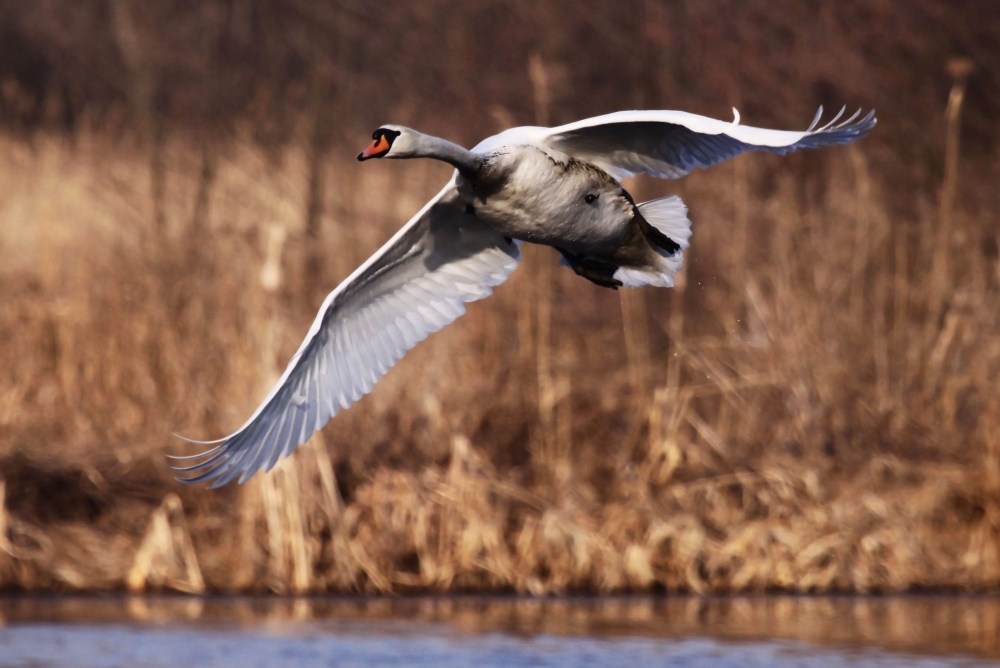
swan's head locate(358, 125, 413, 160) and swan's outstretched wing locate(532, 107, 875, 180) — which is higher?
swan's outstretched wing locate(532, 107, 875, 180)

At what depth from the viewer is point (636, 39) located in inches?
512

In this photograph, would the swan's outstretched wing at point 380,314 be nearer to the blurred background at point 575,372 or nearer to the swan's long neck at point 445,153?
the swan's long neck at point 445,153

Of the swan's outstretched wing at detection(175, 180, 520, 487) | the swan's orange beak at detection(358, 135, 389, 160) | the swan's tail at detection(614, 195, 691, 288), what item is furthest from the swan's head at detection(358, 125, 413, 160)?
the swan's tail at detection(614, 195, 691, 288)

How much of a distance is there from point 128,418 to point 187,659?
251 centimetres

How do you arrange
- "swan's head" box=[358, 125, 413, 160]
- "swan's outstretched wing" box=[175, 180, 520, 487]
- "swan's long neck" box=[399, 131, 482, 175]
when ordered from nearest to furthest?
"swan's long neck" box=[399, 131, 482, 175] → "swan's head" box=[358, 125, 413, 160] → "swan's outstretched wing" box=[175, 180, 520, 487]

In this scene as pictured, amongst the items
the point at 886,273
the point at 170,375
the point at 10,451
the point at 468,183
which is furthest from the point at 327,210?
the point at 468,183

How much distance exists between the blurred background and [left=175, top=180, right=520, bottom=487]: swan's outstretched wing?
8.68ft

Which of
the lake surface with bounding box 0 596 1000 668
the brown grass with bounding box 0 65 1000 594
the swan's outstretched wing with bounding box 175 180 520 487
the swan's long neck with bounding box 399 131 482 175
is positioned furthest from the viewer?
the brown grass with bounding box 0 65 1000 594

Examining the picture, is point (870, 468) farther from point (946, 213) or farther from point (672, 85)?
point (672, 85)

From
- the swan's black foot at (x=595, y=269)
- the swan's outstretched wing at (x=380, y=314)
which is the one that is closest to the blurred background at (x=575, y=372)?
the swan's outstretched wing at (x=380, y=314)

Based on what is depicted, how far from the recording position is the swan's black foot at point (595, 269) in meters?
6.42

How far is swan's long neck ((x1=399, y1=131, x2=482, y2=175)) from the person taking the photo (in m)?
5.75

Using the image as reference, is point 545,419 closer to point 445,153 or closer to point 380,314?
point 380,314

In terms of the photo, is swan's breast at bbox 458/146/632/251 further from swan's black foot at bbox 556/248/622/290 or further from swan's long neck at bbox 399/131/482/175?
swan's black foot at bbox 556/248/622/290
